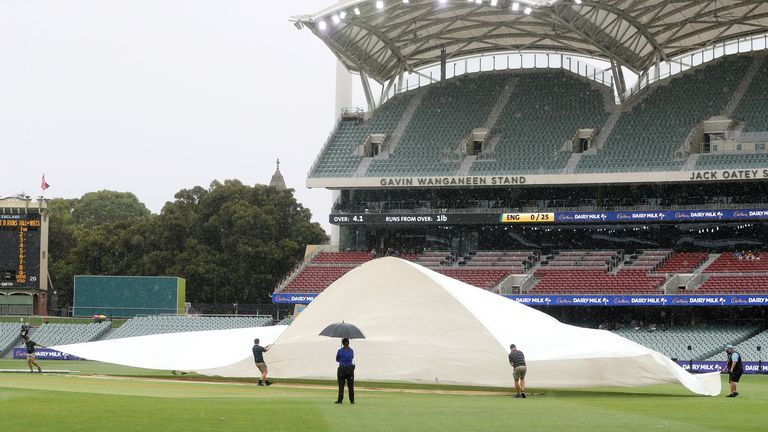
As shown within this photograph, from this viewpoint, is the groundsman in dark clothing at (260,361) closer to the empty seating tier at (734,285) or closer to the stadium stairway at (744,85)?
the empty seating tier at (734,285)

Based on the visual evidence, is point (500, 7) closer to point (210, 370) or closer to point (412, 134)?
point (412, 134)

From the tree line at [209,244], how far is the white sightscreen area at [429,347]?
147ft

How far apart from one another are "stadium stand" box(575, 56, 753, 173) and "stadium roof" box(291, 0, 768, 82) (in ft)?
6.48

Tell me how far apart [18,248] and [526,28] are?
30.2m

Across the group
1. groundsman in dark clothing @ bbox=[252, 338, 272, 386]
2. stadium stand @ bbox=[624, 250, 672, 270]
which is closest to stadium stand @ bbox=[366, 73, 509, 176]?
stadium stand @ bbox=[624, 250, 672, 270]

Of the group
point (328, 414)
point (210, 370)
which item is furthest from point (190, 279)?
point (328, 414)

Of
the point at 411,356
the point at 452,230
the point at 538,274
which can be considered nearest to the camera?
the point at 411,356

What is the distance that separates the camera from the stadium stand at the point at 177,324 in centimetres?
6338

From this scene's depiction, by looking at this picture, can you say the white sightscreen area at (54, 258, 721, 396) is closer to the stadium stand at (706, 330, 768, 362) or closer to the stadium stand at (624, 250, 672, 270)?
the stadium stand at (706, 330, 768, 362)

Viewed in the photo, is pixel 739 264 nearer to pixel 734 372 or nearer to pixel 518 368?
pixel 734 372

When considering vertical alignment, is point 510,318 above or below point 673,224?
below

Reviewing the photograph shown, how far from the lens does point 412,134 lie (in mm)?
70688

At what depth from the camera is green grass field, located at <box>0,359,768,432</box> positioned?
18.5 meters

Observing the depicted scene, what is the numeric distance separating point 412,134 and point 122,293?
63.1ft
